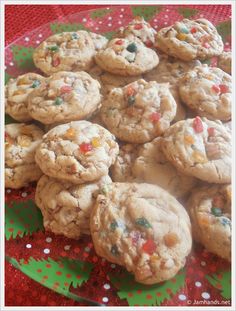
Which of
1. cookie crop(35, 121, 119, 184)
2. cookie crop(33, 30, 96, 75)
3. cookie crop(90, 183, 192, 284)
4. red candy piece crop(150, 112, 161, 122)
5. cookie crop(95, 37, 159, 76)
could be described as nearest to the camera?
cookie crop(90, 183, 192, 284)

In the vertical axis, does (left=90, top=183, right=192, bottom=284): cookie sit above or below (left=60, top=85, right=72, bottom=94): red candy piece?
below

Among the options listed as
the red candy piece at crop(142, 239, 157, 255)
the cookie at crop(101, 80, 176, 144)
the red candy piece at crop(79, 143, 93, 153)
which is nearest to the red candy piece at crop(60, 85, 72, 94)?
the cookie at crop(101, 80, 176, 144)

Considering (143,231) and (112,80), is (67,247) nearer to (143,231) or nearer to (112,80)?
(143,231)

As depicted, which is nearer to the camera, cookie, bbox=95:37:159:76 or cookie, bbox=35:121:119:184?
cookie, bbox=35:121:119:184


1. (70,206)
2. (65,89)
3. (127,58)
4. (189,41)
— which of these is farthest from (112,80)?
(70,206)

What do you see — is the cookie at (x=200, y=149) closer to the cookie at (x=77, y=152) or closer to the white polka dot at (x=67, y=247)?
the cookie at (x=77, y=152)

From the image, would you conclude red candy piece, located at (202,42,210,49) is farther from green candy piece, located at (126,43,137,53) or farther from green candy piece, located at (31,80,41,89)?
green candy piece, located at (31,80,41,89)

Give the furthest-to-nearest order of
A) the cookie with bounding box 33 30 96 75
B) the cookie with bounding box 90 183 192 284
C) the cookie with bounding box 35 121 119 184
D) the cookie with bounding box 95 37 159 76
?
the cookie with bounding box 33 30 96 75
the cookie with bounding box 95 37 159 76
the cookie with bounding box 35 121 119 184
the cookie with bounding box 90 183 192 284
